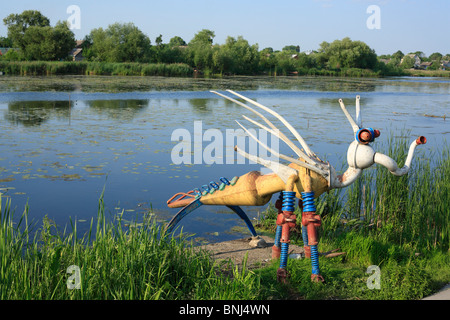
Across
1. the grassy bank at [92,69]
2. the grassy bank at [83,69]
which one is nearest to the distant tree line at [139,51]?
the grassy bank at [92,69]

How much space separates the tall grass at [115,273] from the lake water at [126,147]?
2.99 feet

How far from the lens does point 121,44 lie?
49781mm

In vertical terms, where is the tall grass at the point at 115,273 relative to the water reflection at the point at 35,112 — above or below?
below

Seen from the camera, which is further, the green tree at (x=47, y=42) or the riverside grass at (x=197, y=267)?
the green tree at (x=47, y=42)

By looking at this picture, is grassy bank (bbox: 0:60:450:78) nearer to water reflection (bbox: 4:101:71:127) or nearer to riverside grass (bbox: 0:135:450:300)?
water reflection (bbox: 4:101:71:127)

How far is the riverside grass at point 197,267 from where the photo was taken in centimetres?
307

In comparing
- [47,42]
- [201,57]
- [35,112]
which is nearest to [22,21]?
[47,42]

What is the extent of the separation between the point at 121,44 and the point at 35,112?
36657 millimetres

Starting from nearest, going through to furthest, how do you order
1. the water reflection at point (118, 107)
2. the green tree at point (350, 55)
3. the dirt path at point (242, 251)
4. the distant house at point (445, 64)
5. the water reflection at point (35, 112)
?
1. the dirt path at point (242, 251)
2. the water reflection at point (35, 112)
3. the water reflection at point (118, 107)
4. the green tree at point (350, 55)
5. the distant house at point (445, 64)

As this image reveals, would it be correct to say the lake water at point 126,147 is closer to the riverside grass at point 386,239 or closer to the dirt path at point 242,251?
the dirt path at point 242,251

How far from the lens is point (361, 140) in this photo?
3.46 meters

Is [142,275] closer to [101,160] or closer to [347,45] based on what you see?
[101,160]

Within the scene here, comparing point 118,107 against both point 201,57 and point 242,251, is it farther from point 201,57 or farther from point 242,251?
point 201,57
